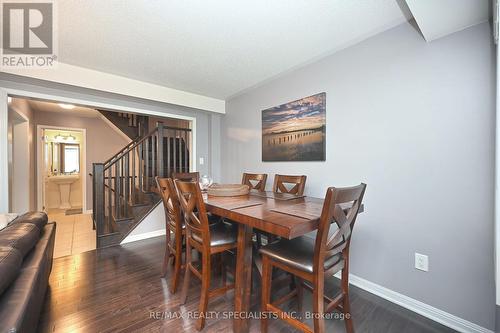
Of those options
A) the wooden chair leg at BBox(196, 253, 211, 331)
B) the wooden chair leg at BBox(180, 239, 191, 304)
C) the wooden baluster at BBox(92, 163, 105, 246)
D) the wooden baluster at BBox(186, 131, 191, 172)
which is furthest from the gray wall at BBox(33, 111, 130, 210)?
the wooden chair leg at BBox(196, 253, 211, 331)

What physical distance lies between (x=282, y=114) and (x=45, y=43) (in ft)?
8.41

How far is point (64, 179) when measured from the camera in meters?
5.69

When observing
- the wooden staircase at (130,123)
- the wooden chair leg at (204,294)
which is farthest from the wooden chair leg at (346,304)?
the wooden staircase at (130,123)

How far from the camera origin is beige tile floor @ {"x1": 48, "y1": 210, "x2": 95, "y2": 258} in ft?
9.52

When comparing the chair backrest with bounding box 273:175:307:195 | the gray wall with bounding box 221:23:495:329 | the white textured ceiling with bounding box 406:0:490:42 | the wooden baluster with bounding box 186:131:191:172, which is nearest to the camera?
the white textured ceiling with bounding box 406:0:490:42

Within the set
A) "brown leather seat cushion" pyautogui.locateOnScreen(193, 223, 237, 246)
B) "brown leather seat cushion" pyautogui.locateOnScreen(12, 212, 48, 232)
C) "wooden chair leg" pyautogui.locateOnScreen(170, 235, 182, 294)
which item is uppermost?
"brown leather seat cushion" pyautogui.locateOnScreen(12, 212, 48, 232)

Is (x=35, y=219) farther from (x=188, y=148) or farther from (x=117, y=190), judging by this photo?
(x=188, y=148)

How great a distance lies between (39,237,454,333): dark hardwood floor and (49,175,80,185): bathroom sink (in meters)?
4.39

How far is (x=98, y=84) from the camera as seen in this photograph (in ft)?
8.69

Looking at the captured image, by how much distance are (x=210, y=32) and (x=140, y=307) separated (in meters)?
2.41

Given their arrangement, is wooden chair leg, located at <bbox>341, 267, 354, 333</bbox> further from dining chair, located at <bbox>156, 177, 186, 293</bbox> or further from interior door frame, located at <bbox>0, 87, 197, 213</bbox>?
interior door frame, located at <bbox>0, 87, 197, 213</bbox>

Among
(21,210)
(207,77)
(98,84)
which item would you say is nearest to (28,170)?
(21,210)

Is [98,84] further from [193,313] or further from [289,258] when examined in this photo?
[289,258]

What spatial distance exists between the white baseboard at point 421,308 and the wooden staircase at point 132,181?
10.0 ft
